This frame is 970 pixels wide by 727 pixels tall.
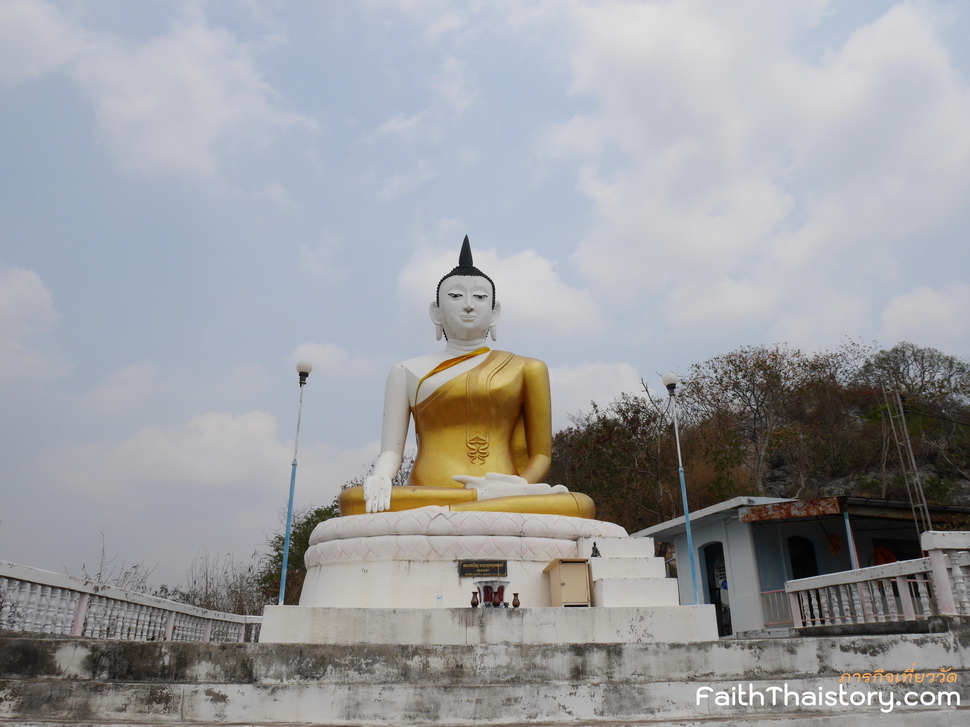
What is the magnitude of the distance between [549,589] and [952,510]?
40.2 feet

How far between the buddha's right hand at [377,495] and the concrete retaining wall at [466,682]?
9.54ft

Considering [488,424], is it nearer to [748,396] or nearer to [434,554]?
[434,554]

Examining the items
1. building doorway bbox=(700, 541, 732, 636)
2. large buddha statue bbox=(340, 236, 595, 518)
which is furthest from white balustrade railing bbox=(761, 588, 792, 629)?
large buddha statue bbox=(340, 236, 595, 518)

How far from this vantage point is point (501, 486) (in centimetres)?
791

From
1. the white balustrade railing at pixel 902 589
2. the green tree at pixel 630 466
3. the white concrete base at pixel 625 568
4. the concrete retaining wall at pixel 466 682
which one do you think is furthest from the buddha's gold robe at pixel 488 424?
the green tree at pixel 630 466

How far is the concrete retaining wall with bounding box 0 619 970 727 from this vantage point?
4.20 m

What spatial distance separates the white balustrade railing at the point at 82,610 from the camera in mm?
5590

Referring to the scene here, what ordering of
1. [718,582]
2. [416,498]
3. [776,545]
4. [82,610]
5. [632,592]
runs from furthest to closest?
[718,582]
[776,545]
[416,498]
[82,610]
[632,592]

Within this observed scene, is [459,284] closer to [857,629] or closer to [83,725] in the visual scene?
[857,629]

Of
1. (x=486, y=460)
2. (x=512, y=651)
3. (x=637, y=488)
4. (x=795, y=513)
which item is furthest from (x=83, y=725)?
(x=637, y=488)

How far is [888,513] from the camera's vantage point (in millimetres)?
14070

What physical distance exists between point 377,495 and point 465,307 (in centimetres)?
337

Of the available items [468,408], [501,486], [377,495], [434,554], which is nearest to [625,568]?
[434,554]

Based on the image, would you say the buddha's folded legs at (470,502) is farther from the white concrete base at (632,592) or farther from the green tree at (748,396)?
the green tree at (748,396)
